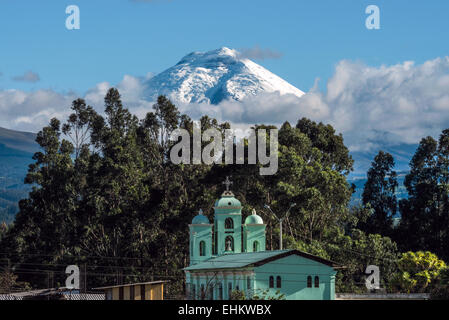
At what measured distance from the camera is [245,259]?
6831cm

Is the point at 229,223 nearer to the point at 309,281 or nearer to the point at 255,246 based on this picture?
the point at 255,246

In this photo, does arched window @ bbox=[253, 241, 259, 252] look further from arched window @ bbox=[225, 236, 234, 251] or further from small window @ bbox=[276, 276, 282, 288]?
small window @ bbox=[276, 276, 282, 288]

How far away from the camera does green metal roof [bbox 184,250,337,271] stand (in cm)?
6500

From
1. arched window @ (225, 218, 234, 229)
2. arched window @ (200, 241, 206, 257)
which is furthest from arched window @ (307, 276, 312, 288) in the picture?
arched window @ (200, 241, 206, 257)

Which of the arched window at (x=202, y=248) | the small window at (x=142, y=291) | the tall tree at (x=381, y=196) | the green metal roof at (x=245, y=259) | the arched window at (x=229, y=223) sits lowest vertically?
the small window at (x=142, y=291)

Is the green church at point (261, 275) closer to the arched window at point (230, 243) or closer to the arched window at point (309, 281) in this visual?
the arched window at point (309, 281)

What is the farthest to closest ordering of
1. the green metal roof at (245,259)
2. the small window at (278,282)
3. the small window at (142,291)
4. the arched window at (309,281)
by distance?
the arched window at (309,281) → the small window at (278,282) → the green metal roof at (245,259) → the small window at (142,291)

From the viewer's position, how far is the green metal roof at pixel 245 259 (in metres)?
65.0

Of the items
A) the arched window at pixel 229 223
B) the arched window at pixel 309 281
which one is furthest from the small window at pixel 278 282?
the arched window at pixel 229 223

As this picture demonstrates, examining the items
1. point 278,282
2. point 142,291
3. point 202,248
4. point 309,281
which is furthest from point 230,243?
point 142,291

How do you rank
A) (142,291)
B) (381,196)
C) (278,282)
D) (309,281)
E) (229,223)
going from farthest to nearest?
(381,196) < (229,223) < (309,281) < (278,282) < (142,291)

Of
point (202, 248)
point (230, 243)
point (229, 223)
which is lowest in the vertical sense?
point (202, 248)

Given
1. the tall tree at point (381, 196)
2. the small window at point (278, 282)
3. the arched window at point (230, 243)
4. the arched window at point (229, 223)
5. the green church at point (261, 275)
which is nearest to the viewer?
the green church at point (261, 275)
